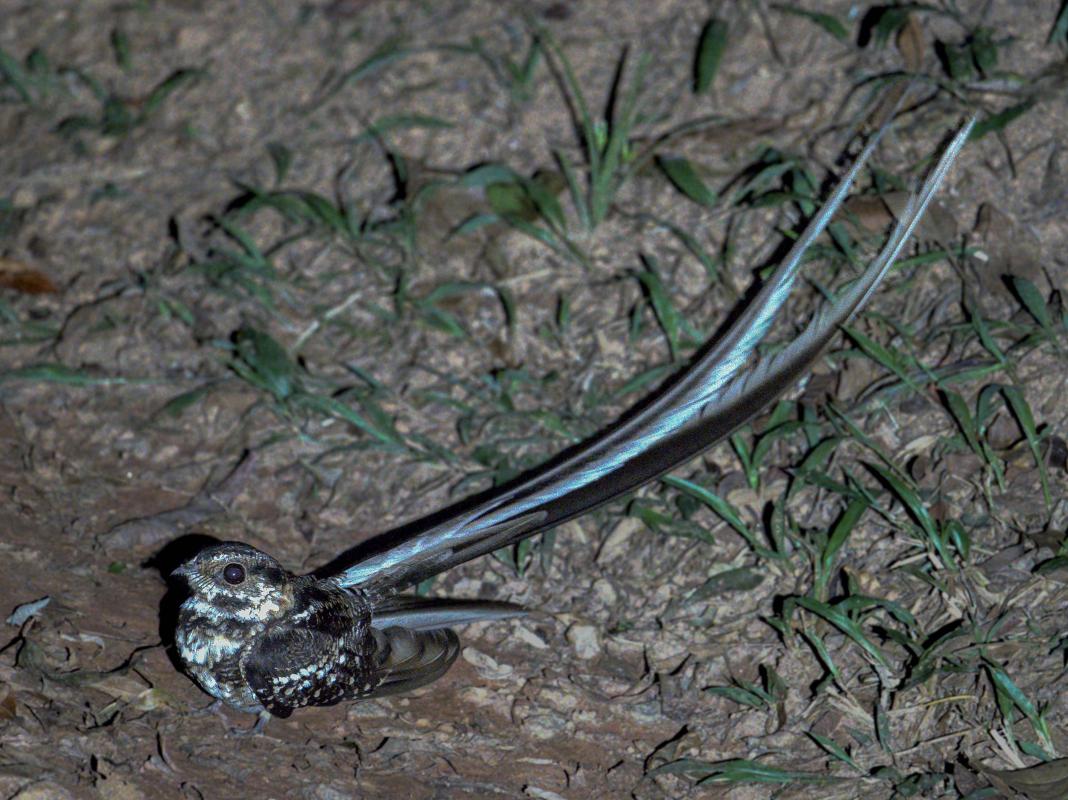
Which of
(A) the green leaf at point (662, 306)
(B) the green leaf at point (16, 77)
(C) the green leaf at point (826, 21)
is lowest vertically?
(A) the green leaf at point (662, 306)

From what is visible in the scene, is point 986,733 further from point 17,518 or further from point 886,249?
point 17,518

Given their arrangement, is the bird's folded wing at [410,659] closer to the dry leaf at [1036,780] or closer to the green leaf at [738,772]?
the green leaf at [738,772]

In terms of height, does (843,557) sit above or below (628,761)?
above

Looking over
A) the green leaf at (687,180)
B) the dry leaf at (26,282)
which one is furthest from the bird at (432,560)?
the dry leaf at (26,282)

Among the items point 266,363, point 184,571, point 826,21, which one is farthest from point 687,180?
point 184,571

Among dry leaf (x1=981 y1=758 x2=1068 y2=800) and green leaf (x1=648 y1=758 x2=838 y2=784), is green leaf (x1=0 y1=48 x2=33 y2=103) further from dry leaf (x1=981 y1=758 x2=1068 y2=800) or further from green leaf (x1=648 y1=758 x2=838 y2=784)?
dry leaf (x1=981 y1=758 x2=1068 y2=800)

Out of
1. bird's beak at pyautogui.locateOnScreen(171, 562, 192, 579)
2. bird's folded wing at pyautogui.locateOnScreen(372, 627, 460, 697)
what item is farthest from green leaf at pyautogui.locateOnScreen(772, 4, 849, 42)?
bird's beak at pyautogui.locateOnScreen(171, 562, 192, 579)

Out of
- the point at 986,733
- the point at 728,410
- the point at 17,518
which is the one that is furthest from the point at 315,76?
the point at 986,733
